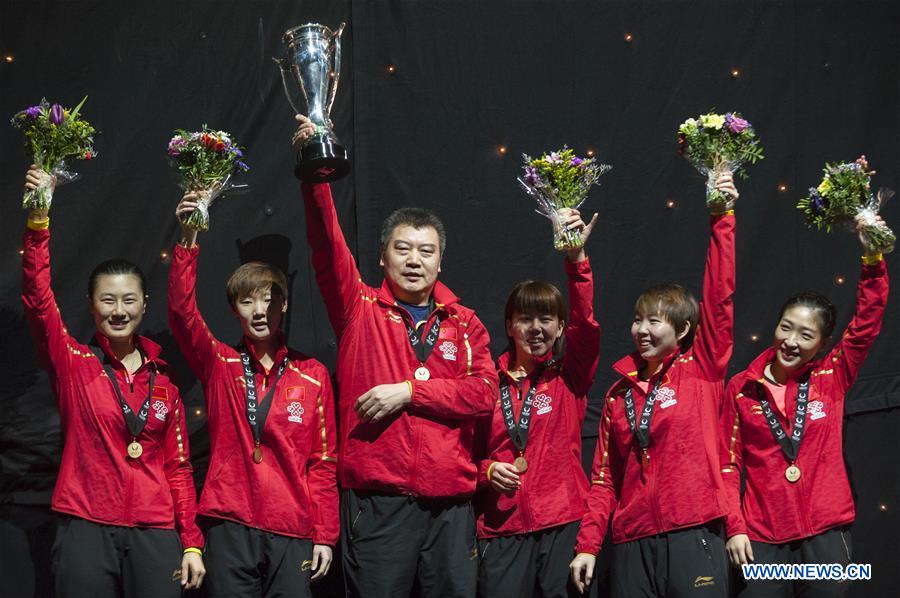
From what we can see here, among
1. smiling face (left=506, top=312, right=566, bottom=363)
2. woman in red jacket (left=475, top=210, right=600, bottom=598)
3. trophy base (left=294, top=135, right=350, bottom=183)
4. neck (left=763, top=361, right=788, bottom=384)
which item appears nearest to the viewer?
trophy base (left=294, top=135, right=350, bottom=183)

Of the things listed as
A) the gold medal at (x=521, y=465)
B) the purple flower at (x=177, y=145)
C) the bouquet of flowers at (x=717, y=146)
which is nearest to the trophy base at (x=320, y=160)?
the purple flower at (x=177, y=145)

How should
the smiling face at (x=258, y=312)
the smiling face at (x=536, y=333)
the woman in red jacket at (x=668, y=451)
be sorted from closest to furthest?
the woman in red jacket at (x=668, y=451) < the smiling face at (x=258, y=312) < the smiling face at (x=536, y=333)

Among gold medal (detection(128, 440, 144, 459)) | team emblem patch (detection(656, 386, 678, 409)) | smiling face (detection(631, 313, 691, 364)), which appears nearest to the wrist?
smiling face (detection(631, 313, 691, 364))

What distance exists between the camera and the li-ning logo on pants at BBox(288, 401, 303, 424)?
13.2 ft

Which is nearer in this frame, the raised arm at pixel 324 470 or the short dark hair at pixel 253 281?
the raised arm at pixel 324 470

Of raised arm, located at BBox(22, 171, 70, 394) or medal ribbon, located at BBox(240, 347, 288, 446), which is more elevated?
raised arm, located at BBox(22, 171, 70, 394)

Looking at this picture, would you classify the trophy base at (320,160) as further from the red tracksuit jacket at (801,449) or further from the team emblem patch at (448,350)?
the red tracksuit jacket at (801,449)

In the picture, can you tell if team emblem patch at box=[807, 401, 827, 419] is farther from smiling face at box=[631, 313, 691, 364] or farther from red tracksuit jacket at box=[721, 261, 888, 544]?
smiling face at box=[631, 313, 691, 364]

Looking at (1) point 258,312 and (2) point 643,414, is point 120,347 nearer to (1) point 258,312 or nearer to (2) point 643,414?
(1) point 258,312

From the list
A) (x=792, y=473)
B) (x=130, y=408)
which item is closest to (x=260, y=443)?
(x=130, y=408)

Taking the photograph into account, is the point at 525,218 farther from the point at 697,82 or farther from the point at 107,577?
the point at 107,577

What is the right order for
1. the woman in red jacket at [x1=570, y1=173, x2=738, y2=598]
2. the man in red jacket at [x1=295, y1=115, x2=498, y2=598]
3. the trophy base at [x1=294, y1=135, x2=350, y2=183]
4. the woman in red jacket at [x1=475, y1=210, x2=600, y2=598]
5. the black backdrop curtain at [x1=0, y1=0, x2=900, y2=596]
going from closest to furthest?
the trophy base at [x1=294, y1=135, x2=350, y2=183] < the man in red jacket at [x1=295, y1=115, x2=498, y2=598] < the woman in red jacket at [x1=570, y1=173, x2=738, y2=598] < the woman in red jacket at [x1=475, y1=210, x2=600, y2=598] < the black backdrop curtain at [x1=0, y1=0, x2=900, y2=596]

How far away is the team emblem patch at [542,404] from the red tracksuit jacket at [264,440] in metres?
0.84

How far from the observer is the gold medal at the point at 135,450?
154 inches
